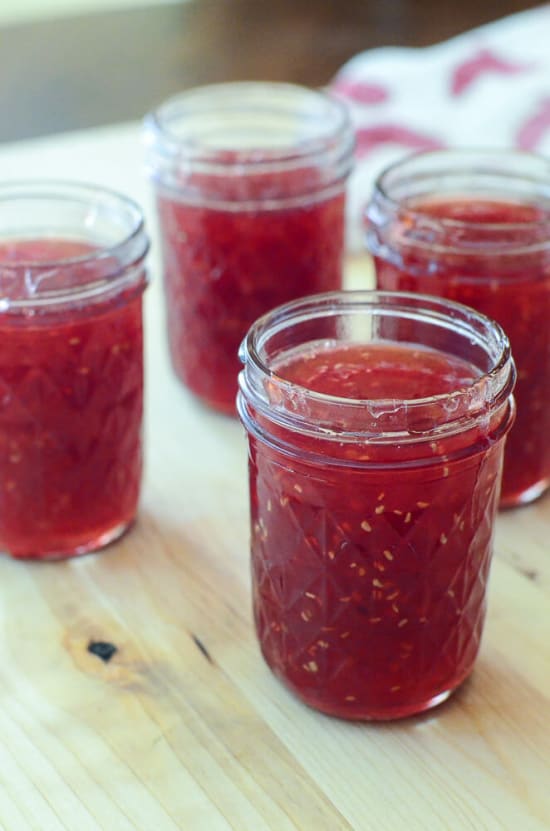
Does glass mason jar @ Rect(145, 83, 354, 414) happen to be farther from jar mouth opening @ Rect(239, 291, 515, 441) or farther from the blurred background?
the blurred background

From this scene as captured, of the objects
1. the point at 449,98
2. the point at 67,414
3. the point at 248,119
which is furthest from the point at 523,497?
the point at 449,98

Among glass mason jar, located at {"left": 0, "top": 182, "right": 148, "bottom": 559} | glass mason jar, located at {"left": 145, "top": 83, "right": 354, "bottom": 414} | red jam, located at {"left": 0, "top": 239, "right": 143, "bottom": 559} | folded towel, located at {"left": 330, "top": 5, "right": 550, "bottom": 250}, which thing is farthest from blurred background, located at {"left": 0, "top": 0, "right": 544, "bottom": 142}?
red jam, located at {"left": 0, "top": 239, "right": 143, "bottom": 559}

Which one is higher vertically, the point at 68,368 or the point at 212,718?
the point at 68,368

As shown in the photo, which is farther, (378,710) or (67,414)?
(67,414)

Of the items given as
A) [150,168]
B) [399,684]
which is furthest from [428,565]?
[150,168]

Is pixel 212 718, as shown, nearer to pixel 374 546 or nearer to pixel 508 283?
pixel 374 546

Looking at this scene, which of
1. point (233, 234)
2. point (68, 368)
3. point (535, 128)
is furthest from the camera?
point (535, 128)

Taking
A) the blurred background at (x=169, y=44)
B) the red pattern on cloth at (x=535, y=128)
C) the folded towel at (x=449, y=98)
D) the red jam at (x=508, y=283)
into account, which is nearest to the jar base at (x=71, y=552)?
the red jam at (x=508, y=283)
